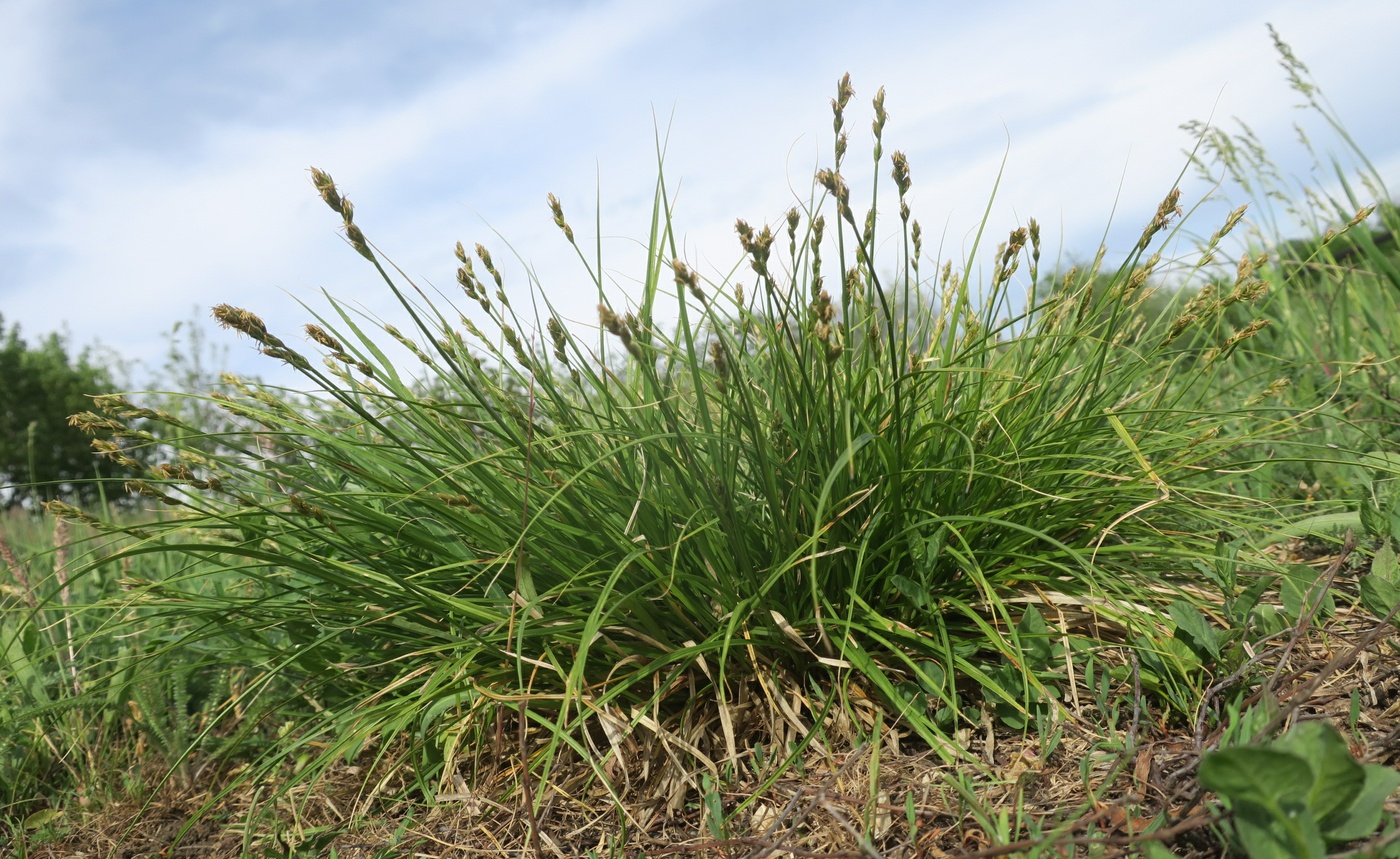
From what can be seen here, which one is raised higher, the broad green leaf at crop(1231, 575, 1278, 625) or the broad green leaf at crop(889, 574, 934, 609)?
the broad green leaf at crop(889, 574, 934, 609)

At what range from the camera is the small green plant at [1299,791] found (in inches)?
42.1

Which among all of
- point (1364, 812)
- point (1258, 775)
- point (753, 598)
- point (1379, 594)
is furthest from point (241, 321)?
point (1379, 594)

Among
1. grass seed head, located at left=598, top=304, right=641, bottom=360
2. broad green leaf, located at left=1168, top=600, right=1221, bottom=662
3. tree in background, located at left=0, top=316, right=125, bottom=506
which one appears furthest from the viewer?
tree in background, located at left=0, top=316, right=125, bottom=506

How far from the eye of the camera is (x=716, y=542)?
1878mm

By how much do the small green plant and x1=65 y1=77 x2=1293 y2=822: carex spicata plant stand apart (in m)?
0.60

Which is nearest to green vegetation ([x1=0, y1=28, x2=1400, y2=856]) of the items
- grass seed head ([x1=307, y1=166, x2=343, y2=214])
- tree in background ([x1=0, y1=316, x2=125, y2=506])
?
grass seed head ([x1=307, y1=166, x2=343, y2=214])

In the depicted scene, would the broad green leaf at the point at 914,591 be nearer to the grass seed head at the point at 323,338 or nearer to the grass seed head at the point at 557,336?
the grass seed head at the point at 557,336

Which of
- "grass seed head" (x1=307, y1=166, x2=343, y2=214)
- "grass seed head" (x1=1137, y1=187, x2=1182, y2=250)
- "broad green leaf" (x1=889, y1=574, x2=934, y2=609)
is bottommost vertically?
"broad green leaf" (x1=889, y1=574, x2=934, y2=609)

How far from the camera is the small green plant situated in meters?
1.07

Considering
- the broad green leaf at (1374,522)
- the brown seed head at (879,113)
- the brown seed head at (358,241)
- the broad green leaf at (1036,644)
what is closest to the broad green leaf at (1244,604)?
the broad green leaf at (1036,644)

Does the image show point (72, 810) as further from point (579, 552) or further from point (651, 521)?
point (651, 521)

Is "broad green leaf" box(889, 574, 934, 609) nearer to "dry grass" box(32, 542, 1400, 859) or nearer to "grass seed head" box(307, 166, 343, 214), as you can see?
"dry grass" box(32, 542, 1400, 859)

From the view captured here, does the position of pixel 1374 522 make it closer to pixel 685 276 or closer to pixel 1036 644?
pixel 1036 644

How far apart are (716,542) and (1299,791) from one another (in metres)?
1.06
